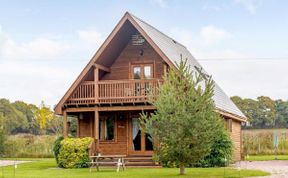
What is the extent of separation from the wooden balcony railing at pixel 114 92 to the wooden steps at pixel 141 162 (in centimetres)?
281

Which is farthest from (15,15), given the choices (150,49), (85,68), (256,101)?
(256,101)

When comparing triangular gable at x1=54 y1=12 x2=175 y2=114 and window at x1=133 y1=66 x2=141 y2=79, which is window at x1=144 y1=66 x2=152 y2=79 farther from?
triangular gable at x1=54 y1=12 x2=175 y2=114

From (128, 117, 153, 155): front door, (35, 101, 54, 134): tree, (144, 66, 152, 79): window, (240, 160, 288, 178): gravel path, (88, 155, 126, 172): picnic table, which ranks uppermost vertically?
(144, 66, 152, 79): window

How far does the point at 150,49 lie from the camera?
28.7 metres

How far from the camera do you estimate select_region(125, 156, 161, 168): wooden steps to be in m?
26.1

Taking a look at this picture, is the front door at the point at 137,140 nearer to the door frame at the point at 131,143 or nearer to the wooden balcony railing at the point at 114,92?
the door frame at the point at 131,143

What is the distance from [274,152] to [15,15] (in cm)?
2221

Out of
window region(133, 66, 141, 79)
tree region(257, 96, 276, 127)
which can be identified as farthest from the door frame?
tree region(257, 96, 276, 127)

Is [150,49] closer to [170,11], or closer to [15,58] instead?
[170,11]

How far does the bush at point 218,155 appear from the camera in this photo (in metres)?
25.1

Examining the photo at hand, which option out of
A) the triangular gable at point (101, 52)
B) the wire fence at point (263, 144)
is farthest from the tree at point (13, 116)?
the triangular gable at point (101, 52)

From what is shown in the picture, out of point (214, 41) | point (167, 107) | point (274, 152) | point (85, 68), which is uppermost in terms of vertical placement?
point (214, 41)

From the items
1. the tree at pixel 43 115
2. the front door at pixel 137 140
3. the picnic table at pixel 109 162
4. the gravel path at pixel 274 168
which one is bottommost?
the gravel path at pixel 274 168

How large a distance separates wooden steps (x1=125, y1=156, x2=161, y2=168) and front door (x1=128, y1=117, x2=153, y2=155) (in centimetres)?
97
